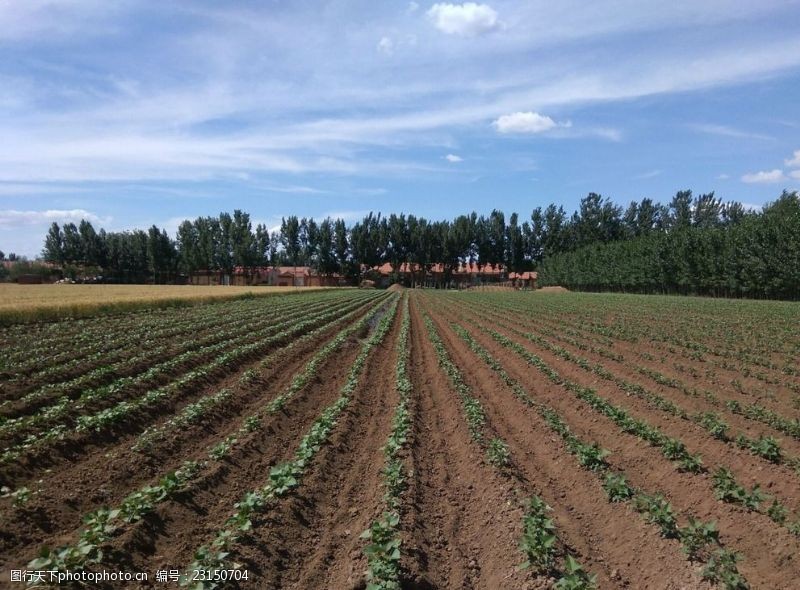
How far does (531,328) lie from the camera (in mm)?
23828

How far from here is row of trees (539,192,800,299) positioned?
1679 inches

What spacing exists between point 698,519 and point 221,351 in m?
13.6

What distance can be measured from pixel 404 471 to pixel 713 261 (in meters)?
55.9

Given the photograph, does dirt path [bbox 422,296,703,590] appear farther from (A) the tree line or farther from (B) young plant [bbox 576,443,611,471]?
(A) the tree line

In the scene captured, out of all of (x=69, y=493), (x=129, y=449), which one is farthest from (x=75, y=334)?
(x=69, y=493)

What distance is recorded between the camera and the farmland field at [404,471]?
14.9 feet

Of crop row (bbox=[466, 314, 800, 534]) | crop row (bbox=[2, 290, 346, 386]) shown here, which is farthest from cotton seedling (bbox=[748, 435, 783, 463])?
crop row (bbox=[2, 290, 346, 386])

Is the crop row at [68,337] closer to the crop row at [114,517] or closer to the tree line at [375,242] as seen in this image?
the crop row at [114,517]

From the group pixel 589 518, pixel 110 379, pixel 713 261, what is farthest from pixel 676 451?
pixel 713 261

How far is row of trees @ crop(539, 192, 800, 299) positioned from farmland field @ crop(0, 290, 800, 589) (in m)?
36.1

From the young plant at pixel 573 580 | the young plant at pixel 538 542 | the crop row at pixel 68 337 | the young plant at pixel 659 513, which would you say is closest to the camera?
the young plant at pixel 573 580

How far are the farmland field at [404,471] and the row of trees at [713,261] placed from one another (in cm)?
3611

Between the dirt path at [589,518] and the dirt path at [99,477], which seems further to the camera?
the dirt path at [99,477]

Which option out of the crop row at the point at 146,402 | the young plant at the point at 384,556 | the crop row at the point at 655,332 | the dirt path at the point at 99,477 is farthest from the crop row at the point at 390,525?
the crop row at the point at 655,332
